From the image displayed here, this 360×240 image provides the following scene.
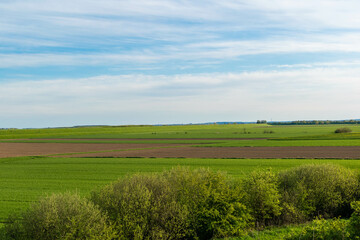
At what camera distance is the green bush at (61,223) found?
1326 centimetres

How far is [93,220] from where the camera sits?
13.7 m

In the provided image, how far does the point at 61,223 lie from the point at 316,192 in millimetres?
14819

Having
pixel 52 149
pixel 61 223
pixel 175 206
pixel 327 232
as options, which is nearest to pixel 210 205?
pixel 175 206

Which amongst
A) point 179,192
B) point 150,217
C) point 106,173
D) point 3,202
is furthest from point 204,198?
point 106,173

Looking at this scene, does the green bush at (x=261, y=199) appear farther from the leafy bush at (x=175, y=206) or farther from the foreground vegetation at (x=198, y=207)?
the leafy bush at (x=175, y=206)

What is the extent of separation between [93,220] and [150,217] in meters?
2.67

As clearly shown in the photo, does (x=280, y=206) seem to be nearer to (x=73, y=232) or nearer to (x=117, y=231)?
(x=117, y=231)

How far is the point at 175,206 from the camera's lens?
50.9ft

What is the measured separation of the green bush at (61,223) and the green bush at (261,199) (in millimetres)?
8299

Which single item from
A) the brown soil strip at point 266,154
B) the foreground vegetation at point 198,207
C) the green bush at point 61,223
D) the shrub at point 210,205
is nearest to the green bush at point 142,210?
the foreground vegetation at point 198,207

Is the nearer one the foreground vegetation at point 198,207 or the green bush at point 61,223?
the green bush at point 61,223

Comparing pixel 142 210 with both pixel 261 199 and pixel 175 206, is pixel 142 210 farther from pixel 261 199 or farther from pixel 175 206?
pixel 261 199

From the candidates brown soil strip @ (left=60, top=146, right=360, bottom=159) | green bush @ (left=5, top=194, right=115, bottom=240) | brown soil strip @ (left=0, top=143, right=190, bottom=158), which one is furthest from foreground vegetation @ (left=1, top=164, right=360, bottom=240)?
brown soil strip @ (left=0, top=143, right=190, bottom=158)

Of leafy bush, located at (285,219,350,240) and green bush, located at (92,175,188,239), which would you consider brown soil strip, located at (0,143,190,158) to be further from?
leafy bush, located at (285,219,350,240)
